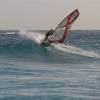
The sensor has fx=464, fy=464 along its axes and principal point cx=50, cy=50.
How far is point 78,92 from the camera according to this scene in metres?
13.7

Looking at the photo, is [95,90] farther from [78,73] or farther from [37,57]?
[37,57]

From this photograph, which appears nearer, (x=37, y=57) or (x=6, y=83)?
(x=6, y=83)

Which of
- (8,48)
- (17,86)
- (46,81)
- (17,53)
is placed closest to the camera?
(17,86)

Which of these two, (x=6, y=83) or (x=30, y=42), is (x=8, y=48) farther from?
(x=6, y=83)

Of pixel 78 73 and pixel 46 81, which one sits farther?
pixel 78 73

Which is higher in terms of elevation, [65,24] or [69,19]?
[69,19]

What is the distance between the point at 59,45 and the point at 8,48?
400 centimetres

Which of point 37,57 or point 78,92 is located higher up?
point 78,92

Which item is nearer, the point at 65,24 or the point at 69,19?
the point at 69,19

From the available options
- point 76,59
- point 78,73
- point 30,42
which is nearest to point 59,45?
point 30,42

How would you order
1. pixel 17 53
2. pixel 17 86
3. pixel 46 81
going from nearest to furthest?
pixel 17 86
pixel 46 81
pixel 17 53

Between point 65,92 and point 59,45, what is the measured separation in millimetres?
19815

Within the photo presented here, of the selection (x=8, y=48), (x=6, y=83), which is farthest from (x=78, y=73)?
(x=8, y=48)

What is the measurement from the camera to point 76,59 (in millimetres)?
25812
